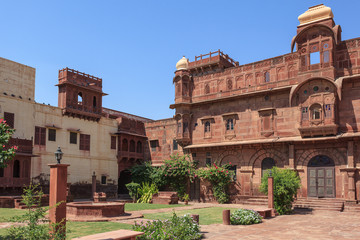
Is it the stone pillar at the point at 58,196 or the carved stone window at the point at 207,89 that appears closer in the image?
the stone pillar at the point at 58,196

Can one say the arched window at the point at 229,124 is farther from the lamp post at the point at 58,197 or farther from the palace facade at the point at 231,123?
the lamp post at the point at 58,197

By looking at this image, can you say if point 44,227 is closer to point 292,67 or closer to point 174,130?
point 292,67

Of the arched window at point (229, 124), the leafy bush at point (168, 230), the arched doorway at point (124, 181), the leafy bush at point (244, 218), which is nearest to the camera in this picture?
the leafy bush at point (168, 230)

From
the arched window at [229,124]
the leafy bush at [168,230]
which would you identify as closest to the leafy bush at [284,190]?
the arched window at [229,124]

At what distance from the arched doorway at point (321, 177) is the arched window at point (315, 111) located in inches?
99.9

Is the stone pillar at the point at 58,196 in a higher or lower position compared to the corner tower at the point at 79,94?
lower

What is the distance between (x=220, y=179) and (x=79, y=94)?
13.5 meters

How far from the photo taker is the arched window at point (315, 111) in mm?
21953

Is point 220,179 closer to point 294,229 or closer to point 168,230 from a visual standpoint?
point 294,229

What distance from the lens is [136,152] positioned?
104 ft

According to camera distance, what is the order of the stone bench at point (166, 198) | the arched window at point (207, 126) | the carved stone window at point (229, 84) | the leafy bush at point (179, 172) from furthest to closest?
the arched window at point (207, 126) < the leafy bush at point (179, 172) < the carved stone window at point (229, 84) < the stone bench at point (166, 198)

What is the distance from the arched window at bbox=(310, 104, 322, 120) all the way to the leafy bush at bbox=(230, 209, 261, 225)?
970cm

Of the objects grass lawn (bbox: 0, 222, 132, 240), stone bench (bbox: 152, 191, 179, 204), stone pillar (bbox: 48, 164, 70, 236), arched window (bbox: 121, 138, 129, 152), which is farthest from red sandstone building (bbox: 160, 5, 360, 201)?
stone pillar (bbox: 48, 164, 70, 236)

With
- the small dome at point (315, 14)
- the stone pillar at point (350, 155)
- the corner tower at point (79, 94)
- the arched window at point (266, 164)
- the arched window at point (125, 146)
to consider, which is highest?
the small dome at point (315, 14)
